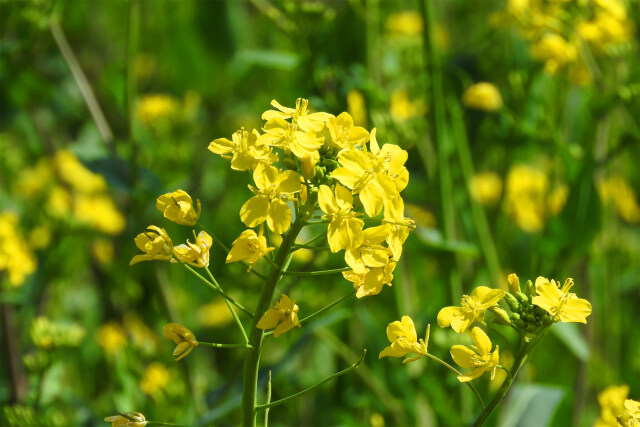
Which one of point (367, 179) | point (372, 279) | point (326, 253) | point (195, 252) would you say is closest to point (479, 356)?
point (372, 279)

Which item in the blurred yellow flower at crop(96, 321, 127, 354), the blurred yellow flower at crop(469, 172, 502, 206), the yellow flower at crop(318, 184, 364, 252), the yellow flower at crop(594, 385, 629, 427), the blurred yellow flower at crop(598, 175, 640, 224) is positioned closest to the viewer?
the yellow flower at crop(318, 184, 364, 252)

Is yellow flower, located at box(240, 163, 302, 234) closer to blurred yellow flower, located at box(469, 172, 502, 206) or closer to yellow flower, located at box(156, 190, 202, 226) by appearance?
yellow flower, located at box(156, 190, 202, 226)

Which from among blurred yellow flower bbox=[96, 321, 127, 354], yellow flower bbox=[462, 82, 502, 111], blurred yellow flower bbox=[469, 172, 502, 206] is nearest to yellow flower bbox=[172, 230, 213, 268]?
yellow flower bbox=[462, 82, 502, 111]

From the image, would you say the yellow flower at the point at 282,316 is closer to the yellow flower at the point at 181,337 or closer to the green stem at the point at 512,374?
the yellow flower at the point at 181,337

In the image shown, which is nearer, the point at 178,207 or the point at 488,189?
the point at 178,207

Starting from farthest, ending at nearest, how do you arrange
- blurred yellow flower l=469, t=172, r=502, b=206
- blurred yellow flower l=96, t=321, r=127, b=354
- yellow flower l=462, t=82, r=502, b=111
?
1. blurred yellow flower l=469, t=172, r=502, b=206
2. blurred yellow flower l=96, t=321, r=127, b=354
3. yellow flower l=462, t=82, r=502, b=111

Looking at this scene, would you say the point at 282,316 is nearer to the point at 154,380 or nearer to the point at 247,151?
the point at 247,151
